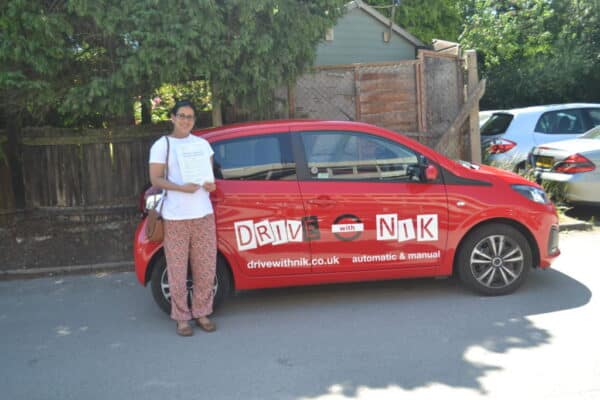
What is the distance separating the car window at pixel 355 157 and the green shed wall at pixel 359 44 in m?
9.18

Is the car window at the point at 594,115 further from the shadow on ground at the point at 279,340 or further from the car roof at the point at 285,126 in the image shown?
the car roof at the point at 285,126

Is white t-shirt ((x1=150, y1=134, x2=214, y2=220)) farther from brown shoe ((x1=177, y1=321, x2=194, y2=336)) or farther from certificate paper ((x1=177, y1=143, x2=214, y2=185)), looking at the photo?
brown shoe ((x1=177, y1=321, x2=194, y2=336))

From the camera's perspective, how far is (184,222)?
5.07m

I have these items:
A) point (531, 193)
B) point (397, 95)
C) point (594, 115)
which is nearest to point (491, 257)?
point (531, 193)

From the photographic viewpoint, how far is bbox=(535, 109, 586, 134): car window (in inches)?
416

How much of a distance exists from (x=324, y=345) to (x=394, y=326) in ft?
2.27

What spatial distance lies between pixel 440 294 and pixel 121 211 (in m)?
5.17

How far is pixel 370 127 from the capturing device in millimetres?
5754

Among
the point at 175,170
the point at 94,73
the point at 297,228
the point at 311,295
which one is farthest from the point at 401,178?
the point at 94,73

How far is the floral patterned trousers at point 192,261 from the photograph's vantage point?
510 centimetres

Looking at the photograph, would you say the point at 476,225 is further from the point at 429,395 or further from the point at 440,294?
the point at 429,395

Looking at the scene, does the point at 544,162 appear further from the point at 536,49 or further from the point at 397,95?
the point at 536,49

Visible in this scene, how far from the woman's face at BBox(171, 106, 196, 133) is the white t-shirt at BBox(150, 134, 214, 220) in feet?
0.32

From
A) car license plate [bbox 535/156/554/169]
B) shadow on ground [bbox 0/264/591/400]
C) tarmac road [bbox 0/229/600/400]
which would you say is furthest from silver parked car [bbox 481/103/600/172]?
shadow on ground [bbox 0/264/591/400]
